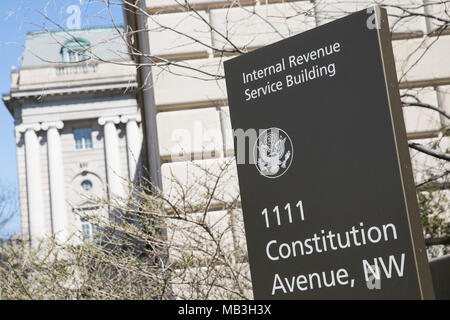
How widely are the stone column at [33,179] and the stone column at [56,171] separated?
0.82 m

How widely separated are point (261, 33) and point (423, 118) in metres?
1.78

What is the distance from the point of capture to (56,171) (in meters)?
57.2

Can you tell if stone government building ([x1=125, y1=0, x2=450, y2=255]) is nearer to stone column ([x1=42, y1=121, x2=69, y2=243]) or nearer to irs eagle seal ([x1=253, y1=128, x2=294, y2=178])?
irs eagle seal ([x1=253, y1=128, x2=294, y2=178])

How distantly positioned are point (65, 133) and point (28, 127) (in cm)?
290

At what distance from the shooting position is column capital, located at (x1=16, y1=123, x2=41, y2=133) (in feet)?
187

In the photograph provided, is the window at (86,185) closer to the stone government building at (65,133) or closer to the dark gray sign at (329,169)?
the stone government building at (65,133)

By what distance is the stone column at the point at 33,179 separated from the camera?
5569cm

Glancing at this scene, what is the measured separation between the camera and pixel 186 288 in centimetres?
666

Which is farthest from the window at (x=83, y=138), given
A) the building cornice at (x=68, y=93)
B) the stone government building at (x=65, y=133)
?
the building cornice at (x=68, y=93)

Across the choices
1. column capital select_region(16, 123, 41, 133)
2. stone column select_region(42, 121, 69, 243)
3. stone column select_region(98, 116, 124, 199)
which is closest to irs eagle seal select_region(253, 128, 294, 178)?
stone column select_region(42, 121, 69, 243)

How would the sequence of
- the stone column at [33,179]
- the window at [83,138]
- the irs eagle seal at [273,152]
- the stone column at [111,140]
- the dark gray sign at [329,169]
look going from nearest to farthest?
1. the dark gray sign at [329,169]
2. the irs eagle seal at [273,152]
3. the stone column at [33,179]
4. the stone column at [111,140]
5. the window at [83,138]

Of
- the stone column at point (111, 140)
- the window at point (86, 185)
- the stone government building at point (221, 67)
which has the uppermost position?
the stone column at point (111, 140)

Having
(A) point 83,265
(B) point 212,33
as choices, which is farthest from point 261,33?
(A) point 83,265
